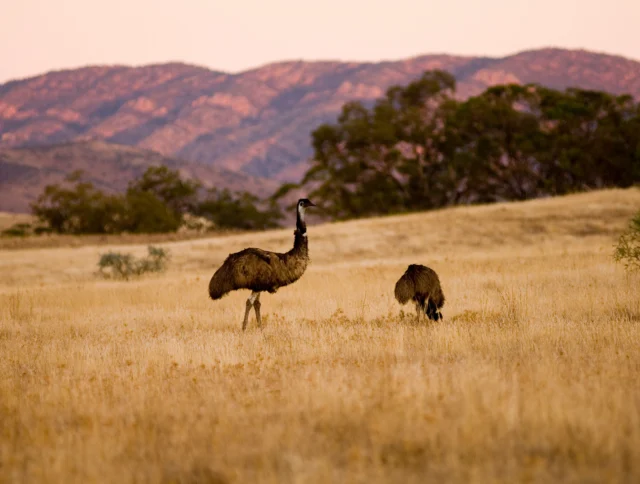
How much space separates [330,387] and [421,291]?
5.49 m

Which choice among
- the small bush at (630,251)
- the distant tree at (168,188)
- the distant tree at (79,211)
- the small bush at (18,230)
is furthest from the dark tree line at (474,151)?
the small bush at (630,251)

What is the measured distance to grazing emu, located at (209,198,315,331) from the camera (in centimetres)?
1276

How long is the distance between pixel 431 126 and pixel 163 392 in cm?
6097

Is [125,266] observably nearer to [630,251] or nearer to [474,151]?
[630,251]

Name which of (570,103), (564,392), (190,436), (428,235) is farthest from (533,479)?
(570,103)

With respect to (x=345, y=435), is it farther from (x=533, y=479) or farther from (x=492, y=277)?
(x=492, y=277)

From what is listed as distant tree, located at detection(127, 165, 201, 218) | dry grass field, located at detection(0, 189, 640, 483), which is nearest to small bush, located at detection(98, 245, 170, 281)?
dry grass field, located at detection(0, 189, 640, 483)

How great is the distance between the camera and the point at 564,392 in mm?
7105

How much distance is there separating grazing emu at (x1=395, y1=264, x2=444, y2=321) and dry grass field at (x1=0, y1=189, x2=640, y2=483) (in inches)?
15.2

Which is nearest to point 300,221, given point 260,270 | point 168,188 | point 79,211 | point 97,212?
point 260,270

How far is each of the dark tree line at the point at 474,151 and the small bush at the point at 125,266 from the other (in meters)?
35.8

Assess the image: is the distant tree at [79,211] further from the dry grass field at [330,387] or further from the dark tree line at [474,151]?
the dry grass field at [330,387]

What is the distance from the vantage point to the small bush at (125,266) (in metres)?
28.0

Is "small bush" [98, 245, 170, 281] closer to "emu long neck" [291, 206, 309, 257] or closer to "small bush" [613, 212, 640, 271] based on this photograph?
"emu long neck" [291, 206, 309, 257]
